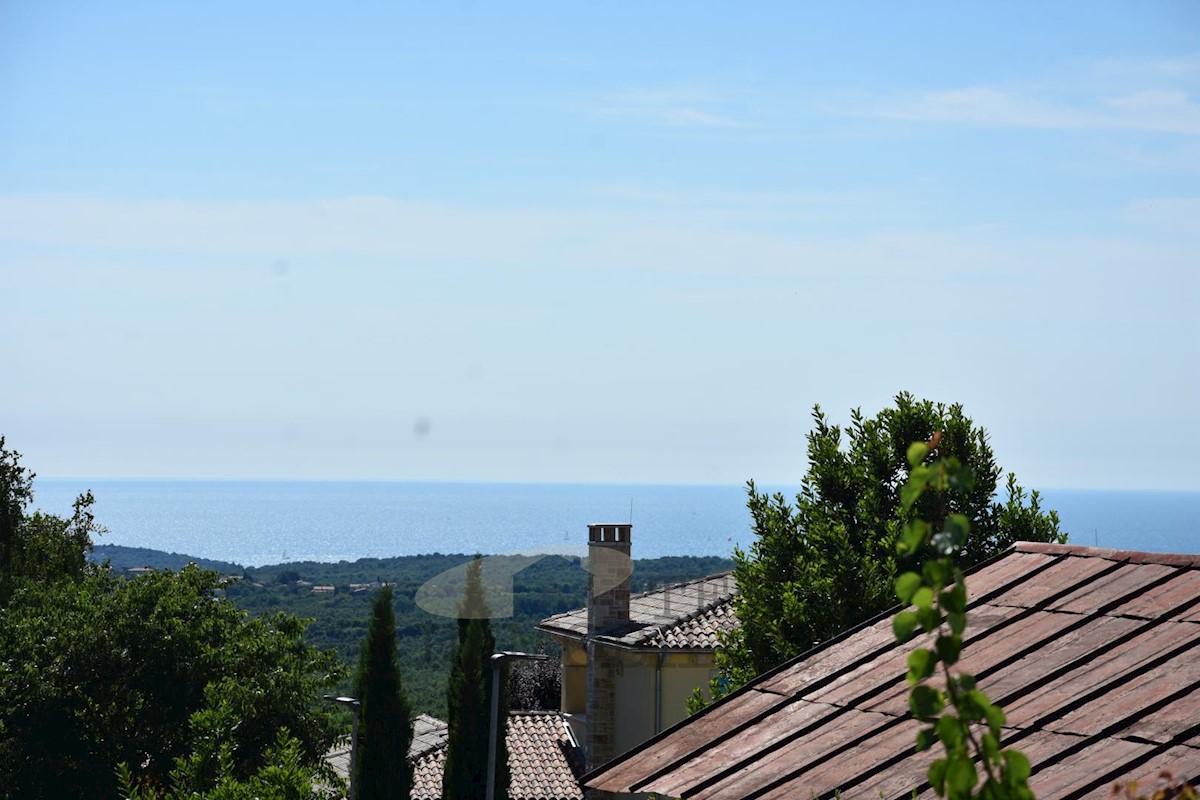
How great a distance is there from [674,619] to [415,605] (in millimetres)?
23682

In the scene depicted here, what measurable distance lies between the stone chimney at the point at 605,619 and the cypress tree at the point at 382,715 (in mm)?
4241

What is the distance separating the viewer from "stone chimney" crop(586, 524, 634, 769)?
1174 inches

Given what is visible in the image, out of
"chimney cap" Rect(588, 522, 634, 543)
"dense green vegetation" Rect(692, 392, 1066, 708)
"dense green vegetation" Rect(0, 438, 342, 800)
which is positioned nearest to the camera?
"dense green vegetation" Rect(692, 392, 1066, 708)

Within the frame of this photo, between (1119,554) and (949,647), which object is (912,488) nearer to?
(949,647)

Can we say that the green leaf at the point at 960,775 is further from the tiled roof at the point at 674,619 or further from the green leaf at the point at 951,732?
the tiled roof at the point at 674,619

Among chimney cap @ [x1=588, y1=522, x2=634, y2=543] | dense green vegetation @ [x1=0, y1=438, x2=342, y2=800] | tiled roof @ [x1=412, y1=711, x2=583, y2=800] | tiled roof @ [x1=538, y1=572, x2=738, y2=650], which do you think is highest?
chimney cap @ [x1=588, y1=522, x2=634, y2=543]

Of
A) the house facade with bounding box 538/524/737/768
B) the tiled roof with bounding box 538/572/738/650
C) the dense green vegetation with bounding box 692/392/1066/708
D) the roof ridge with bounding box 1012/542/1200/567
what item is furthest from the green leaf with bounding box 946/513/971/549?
the tiled roof with bounding box 538/572/738/650

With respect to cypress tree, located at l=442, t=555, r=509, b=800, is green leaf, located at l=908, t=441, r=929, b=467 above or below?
above

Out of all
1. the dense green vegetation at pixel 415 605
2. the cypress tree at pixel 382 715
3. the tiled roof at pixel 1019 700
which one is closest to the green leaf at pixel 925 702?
the tiled roof at pixel 1019 700

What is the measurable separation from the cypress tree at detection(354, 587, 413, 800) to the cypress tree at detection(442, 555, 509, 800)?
1114 mm

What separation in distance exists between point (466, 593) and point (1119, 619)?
2339cm

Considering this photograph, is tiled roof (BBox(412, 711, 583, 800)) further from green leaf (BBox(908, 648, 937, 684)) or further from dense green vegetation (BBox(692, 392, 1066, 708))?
green leaf (BBox(908, 648, 937, 684))

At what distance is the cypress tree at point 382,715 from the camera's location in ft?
95.8

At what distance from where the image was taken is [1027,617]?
859 centimetres
